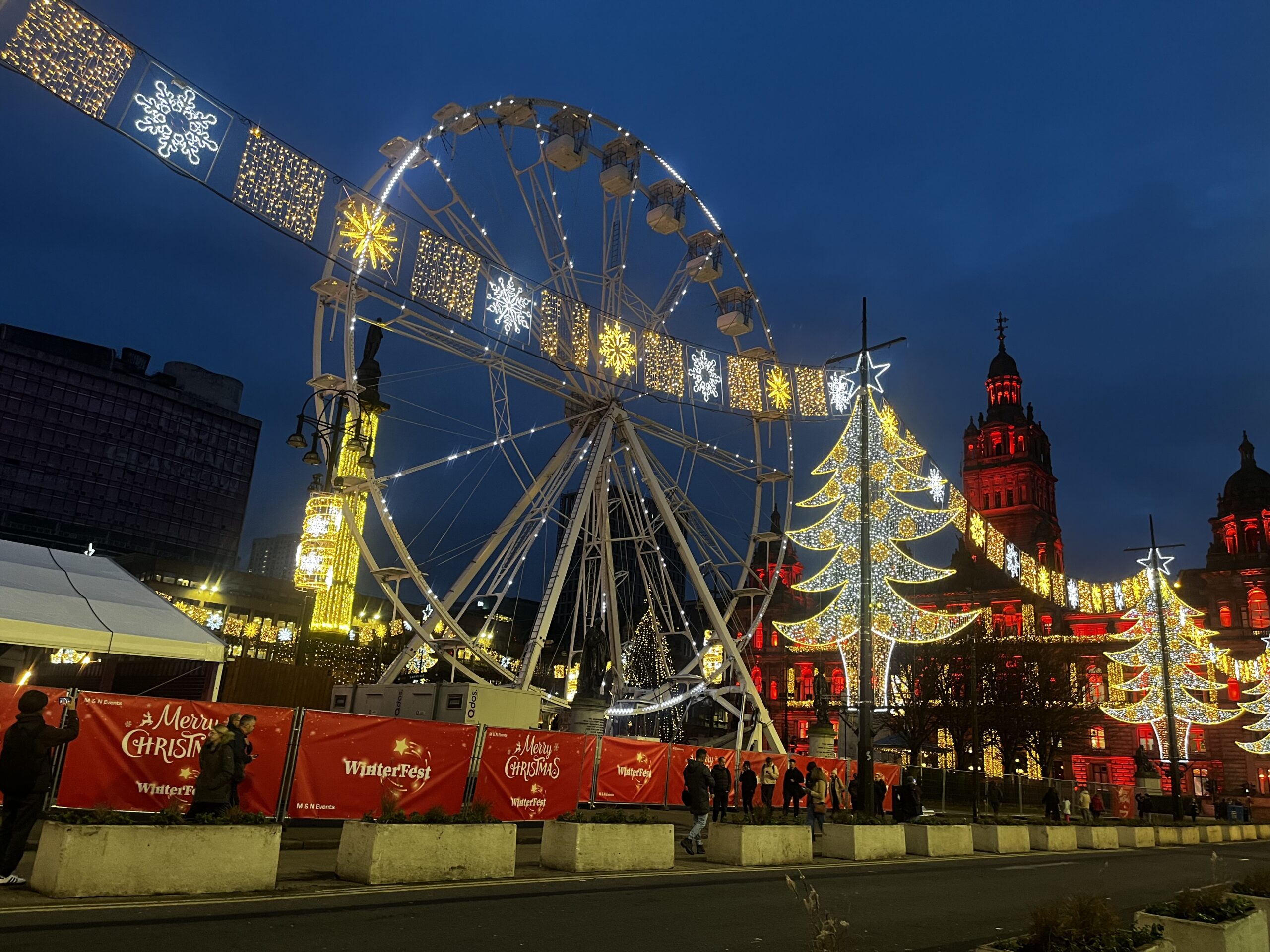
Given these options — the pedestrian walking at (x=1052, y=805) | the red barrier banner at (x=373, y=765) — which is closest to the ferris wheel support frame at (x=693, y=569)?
the pedestrian walking at (x=1052, y=805)

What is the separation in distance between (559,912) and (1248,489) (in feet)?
315

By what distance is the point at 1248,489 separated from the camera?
86.1 m

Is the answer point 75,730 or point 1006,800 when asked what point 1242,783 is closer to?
point 1006,800

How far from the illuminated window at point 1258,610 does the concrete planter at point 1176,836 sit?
60839 mm

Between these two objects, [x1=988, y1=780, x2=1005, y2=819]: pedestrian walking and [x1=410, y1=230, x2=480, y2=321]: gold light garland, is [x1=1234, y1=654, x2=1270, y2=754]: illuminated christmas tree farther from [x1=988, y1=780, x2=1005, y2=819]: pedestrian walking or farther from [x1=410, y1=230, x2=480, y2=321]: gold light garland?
[x1=410, y1=230, x2=480, y2=321]: gold light garland

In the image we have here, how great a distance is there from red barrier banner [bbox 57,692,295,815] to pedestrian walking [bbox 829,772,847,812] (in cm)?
1537

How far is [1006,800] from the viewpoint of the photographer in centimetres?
4959

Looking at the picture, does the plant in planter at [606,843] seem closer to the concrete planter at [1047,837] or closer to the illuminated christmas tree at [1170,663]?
the concrete planter at [1047,837]

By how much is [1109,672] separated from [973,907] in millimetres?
62785

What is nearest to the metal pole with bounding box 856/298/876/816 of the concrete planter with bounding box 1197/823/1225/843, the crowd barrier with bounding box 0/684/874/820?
the crowd barrier with bounding box 0/684/874/820

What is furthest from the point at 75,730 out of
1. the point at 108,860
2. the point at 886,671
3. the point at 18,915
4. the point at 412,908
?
the point at 886,671

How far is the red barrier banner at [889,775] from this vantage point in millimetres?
26094

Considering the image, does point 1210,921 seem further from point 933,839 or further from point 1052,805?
point 1052,805

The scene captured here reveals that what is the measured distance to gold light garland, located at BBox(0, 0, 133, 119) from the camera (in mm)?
12156
